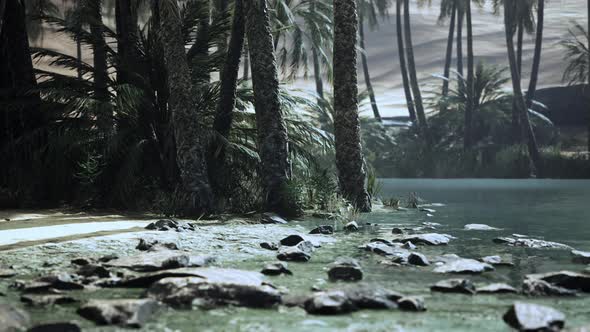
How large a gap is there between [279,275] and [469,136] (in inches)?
1321

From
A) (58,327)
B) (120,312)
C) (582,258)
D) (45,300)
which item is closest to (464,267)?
(582,258)

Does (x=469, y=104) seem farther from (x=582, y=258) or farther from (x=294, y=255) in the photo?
(x=294, y=255)

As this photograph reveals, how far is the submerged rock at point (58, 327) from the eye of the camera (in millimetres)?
4488

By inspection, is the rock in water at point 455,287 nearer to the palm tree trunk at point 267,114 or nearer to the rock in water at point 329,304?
the rock in water at point 329,304

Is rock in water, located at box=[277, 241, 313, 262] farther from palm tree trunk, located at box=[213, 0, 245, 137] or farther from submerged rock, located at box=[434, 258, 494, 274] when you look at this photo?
palm tree trunk, located at box=[213, 0, 245, 137]

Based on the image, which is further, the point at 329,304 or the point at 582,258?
the point at 582,258

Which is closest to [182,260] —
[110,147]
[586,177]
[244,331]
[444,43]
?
[244,331]

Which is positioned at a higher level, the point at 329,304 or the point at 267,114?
the point at 267,114

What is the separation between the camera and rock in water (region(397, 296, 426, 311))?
5320 millimetres

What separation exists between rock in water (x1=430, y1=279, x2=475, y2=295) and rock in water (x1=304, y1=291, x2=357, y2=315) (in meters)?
1.09

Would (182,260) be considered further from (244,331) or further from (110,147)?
(110,147)

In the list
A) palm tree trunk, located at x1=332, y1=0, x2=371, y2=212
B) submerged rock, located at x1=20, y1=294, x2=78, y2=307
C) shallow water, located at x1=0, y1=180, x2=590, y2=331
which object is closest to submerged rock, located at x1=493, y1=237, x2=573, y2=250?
shallow water, located at x1=0, y1=180, x2=590, y2=331

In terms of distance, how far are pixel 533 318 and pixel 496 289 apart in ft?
4.25

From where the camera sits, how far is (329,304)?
5168 millimetres
